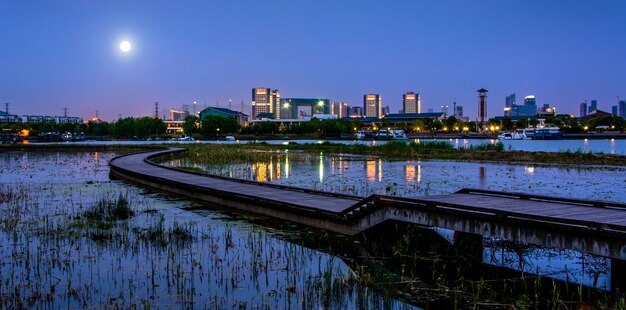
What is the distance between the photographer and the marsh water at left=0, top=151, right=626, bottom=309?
9680mm

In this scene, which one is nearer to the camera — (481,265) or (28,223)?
(481,265)

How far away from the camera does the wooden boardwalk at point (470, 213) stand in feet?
32.6

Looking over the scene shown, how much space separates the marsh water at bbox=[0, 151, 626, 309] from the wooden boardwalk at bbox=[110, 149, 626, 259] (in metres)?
0.59

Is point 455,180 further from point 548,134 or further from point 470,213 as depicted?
point 548,134

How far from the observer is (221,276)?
1107cm

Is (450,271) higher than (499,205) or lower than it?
lower

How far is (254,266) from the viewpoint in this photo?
463 inches

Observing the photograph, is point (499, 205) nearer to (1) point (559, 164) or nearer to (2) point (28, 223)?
(2) point (28, 223)

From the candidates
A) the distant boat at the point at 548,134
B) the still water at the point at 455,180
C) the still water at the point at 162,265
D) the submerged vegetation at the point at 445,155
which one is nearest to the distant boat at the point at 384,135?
the distant boat at the point at 548,134

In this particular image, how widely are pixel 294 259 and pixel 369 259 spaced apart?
1.82 meters

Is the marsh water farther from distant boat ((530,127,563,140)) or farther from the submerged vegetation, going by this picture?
distant boat ((530,127,563,140))

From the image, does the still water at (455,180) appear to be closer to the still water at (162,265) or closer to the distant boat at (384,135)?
the still water at (162,265)

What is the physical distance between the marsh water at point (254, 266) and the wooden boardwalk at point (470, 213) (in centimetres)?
59

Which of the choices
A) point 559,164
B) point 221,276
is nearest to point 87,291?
point 221,276
